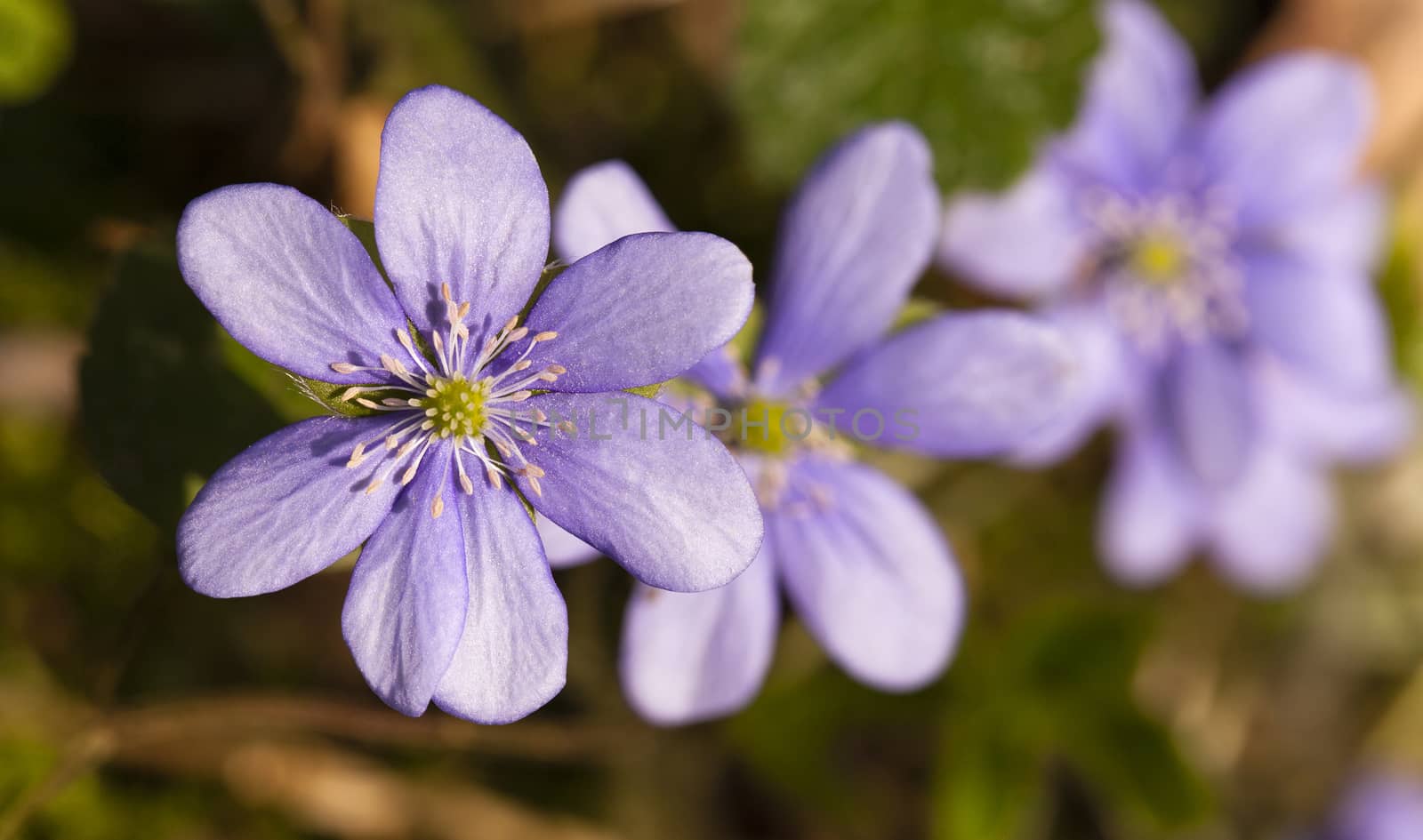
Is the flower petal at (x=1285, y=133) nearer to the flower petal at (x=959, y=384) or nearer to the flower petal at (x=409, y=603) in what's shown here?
the flower petal at (x=959, y=384)

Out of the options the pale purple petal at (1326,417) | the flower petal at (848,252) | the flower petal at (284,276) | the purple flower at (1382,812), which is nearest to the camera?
the flower petal at (284,276)

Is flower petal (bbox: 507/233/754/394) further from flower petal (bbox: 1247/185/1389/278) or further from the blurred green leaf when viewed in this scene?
flower petal (bbox: 1247/185/1389/278)

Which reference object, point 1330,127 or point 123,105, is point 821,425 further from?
point 123,105

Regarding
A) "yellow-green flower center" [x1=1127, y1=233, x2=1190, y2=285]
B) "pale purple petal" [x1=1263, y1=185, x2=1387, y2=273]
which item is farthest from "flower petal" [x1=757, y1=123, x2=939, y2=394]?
"pale purple petal" [x1=1263, y1=185, x2=1387, y2=273]

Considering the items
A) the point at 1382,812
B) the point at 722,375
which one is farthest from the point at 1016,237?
the point at 1382,812

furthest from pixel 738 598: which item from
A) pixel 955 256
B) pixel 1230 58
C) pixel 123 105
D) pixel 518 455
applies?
pixel 1230 58

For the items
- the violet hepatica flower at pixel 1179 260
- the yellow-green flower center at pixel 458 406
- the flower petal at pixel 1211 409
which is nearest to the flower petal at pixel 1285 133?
the violet hepatica flower at pixel 1179 260
